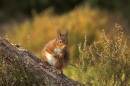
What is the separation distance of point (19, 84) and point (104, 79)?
4.12ft

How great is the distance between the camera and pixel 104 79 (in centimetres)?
609

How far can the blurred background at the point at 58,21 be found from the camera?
12195 mm

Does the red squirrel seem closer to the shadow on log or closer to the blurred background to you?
the shadow on log

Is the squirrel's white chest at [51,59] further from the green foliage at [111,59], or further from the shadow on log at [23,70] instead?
the green foliage at [111,59]

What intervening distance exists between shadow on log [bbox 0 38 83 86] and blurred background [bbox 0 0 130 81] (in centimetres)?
35

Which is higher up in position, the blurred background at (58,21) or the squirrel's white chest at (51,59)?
the blurred background at (58,21)

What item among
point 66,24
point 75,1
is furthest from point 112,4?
point 66,24

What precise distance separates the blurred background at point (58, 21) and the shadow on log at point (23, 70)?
35cm

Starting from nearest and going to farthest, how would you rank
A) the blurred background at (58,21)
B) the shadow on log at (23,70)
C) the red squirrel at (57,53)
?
1. the shadow on log at (23,70)
2. the red squirrel at (57,53)
3. the blurred background at (58,21)

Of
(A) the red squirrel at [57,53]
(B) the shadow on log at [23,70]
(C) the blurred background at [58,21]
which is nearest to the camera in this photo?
(B) the shadow on log at [23,70]

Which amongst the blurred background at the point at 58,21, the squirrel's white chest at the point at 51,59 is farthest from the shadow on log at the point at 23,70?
the blurred background at the point at 58,21

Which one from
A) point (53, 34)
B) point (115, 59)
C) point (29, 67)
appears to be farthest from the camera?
point (53, 34)

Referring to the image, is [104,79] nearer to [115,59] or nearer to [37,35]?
[115,59]

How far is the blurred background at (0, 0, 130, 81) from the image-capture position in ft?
40.0
